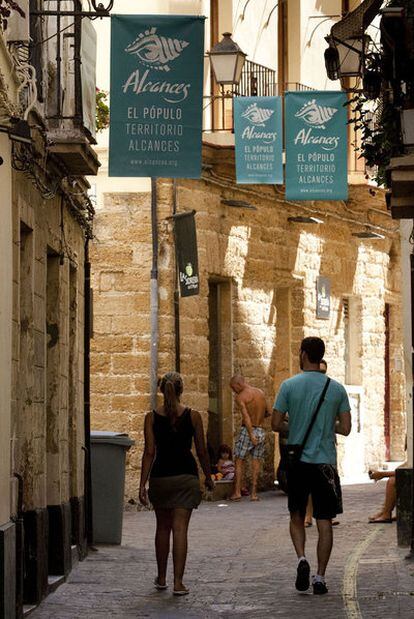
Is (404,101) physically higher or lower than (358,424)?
higher

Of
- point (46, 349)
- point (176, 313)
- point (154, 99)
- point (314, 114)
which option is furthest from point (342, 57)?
point (176, 313)

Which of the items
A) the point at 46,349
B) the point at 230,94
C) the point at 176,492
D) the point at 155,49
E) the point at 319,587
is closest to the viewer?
the point at 319,587

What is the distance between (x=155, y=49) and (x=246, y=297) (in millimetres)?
A: 10535

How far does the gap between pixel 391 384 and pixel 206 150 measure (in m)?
8.86

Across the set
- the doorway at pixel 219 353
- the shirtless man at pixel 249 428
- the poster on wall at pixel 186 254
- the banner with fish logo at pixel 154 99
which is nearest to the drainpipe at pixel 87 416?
the banner with fish logo at pixel 154 99

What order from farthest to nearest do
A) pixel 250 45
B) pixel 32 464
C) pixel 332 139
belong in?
pixel 250 45 < pixel 332 139 < pixel 32 464

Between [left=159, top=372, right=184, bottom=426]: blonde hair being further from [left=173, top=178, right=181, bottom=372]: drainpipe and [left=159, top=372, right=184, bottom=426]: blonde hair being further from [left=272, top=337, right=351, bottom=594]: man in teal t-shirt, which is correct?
[left=173, top=178, right=181, bottom=372]: drainpipe

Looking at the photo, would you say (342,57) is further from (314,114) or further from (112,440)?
(112,440)

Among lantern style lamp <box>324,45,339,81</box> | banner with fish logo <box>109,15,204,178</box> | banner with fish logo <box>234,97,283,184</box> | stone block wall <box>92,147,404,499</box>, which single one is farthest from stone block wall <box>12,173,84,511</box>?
stone block wall <box>92,147,404,499</box>

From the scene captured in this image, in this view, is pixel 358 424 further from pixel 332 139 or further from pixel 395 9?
pixel 395 9

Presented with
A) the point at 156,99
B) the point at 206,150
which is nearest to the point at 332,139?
the point at 206,150

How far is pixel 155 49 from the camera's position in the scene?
602 inches

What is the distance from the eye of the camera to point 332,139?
20.7 meters

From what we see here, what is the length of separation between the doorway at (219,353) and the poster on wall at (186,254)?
1.81 meters
